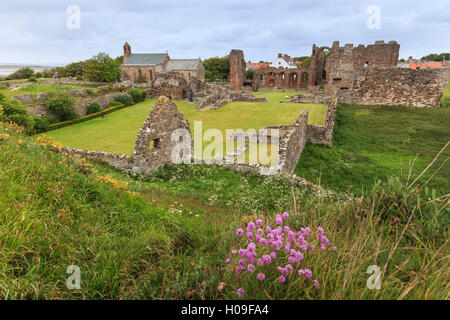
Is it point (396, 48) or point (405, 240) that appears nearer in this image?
point (405, 240)

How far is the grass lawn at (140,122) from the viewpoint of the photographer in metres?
17.1

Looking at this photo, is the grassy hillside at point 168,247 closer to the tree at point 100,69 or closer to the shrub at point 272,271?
the shrub at point 272,271

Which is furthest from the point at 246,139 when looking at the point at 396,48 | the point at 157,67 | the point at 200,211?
the point at 157,67

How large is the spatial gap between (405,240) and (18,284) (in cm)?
495

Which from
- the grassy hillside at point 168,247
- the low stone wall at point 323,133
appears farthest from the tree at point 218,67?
the grassy hillside at point 168,247

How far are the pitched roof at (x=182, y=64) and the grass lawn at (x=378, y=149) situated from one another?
186ft

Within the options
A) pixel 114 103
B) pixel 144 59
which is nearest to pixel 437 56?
pixel 144 59

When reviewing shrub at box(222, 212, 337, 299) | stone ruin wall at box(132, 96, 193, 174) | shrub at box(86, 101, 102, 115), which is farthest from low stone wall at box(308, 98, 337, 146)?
shrub at box(86, 101, 102, 115)
